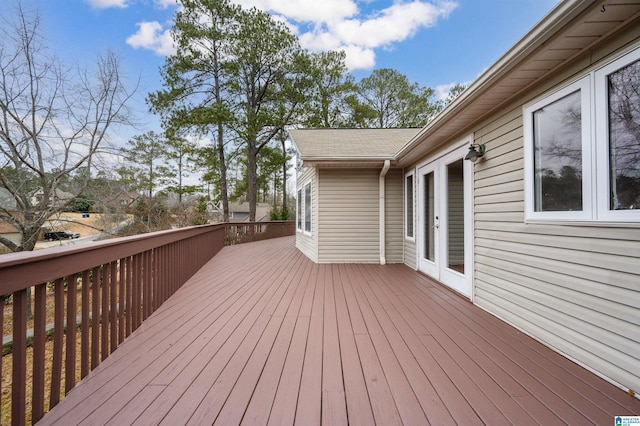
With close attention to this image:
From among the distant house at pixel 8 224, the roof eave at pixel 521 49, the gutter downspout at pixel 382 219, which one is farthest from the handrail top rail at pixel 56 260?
the distant house at pixel 8 224

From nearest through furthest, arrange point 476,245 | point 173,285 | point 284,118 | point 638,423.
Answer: point 638,423
point 476,245
point 173,285
point 284,118

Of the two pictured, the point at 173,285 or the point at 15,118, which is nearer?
the point at 173,285

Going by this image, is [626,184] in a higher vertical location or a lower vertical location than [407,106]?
lower

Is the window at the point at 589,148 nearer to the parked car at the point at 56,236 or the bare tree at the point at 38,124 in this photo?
the bare tree at the point at 38,124

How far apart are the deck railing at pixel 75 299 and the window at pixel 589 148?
321cm

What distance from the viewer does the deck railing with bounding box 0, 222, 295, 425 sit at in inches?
54.0

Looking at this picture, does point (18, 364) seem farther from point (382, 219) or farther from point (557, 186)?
point (382, 219)

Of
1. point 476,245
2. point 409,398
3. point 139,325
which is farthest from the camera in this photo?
point 476,245

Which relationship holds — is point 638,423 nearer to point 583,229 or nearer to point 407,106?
point 583,229

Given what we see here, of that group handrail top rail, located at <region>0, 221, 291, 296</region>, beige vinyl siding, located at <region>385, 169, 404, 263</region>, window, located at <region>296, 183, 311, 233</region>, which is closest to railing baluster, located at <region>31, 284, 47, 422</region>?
handrail top rail, located at <region>0, 221, 291, 296</region>

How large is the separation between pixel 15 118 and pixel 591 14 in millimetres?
8397

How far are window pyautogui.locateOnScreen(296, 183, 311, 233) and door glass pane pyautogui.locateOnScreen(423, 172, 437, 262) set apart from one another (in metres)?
2.99

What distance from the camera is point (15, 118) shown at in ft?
18.1

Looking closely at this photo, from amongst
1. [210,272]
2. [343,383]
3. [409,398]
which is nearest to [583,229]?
[409,398]
